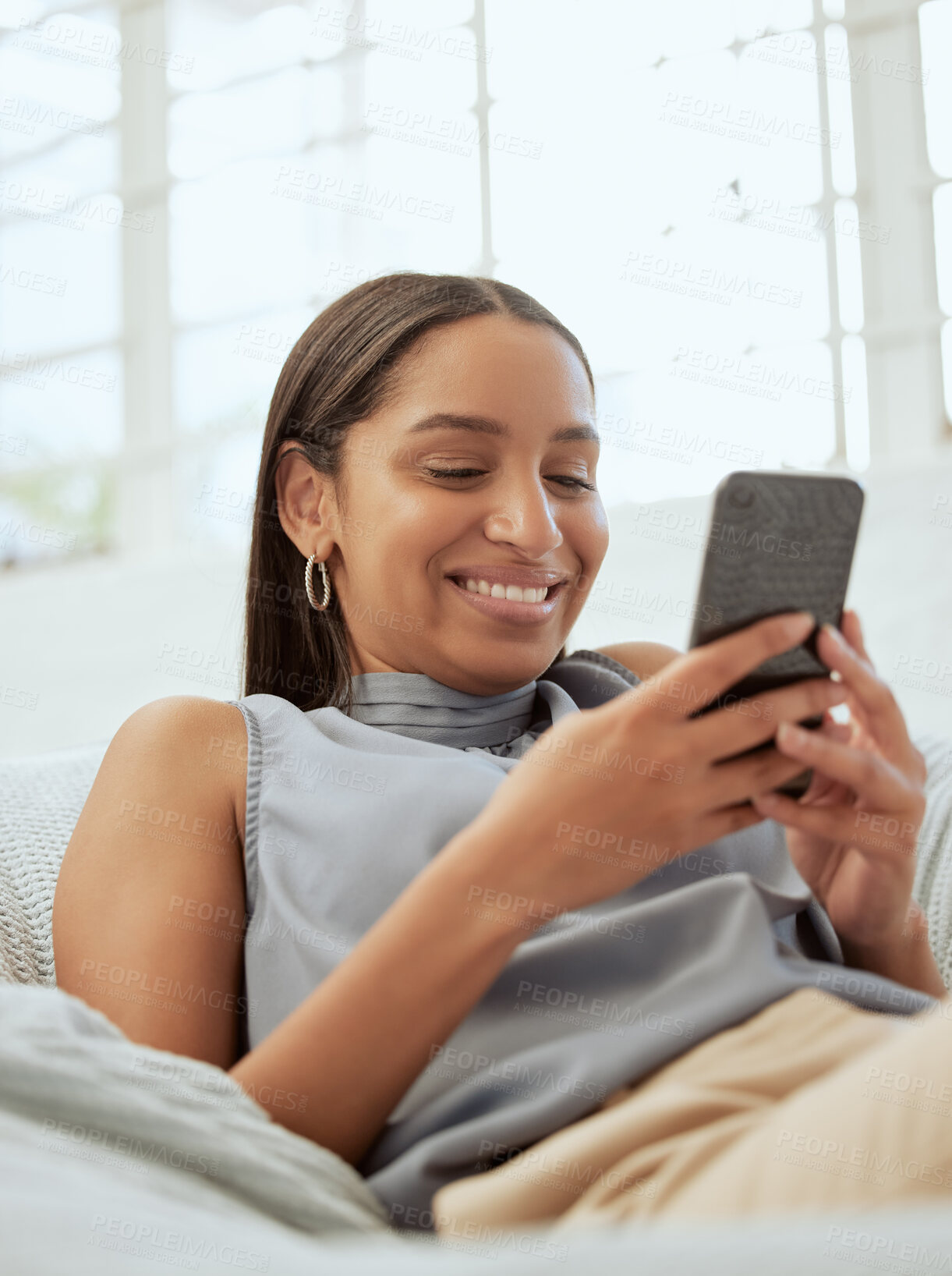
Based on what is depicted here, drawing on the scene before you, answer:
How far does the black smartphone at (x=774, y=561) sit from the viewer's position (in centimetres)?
76

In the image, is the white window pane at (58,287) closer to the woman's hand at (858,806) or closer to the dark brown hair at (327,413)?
the dark brown hair at (327,413)

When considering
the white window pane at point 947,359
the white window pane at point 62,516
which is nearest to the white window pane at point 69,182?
the white window pane at point 62,516

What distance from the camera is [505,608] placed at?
1152 mm

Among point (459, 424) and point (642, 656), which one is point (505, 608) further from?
point (642, 656)

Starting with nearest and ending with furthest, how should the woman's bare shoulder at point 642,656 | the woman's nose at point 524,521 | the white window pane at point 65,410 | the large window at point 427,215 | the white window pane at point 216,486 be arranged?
the woman's nose at point 524,521 → the woman's bare shoulder at point 642,656 → the large window at point 427,215 → the white window pane at point 216,486 → the white window pane at point 65,410

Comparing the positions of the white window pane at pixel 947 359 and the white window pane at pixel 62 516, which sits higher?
the white window pane at pixel 947 359

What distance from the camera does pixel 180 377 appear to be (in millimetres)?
3518

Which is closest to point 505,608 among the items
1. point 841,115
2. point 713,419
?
point 713,419

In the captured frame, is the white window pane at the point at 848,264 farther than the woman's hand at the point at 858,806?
Yes

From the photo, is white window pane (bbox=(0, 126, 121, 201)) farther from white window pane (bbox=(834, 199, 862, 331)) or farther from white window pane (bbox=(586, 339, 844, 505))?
white window pane (bbox=(834, 199, 862, 331))

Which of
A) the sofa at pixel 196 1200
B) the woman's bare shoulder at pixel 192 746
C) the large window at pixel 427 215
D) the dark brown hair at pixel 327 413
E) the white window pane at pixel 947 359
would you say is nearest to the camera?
the sofa at pixel 196 1200

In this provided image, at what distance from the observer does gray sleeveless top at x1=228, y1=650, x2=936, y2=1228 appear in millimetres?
774

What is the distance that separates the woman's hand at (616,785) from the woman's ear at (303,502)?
554 mm

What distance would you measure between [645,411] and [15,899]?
1902 mm
